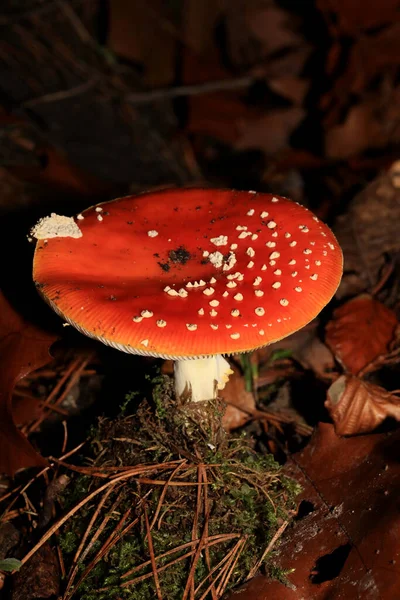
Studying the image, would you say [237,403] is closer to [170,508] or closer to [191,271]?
[170,508]

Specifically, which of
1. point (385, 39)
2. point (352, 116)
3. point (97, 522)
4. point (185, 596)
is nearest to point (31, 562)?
point (97, 522)

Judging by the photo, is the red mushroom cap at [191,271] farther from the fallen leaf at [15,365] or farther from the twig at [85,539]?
the twig at [85,539]

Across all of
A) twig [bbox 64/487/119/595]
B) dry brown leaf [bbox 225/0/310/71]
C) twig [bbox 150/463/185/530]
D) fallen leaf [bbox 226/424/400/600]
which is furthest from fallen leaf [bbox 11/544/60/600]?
dry brown leaf [bbox 225/0/310/71]

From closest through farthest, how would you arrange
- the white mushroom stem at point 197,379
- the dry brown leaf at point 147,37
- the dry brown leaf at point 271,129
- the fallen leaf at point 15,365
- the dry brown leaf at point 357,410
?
the fallen leaf at point 15,365 → the white mushroom stem at point 197,379 → the dry brown leaf at point 357,410 → the dry brown leaf at point 147,37 → the dry brown leaf at point 271,129

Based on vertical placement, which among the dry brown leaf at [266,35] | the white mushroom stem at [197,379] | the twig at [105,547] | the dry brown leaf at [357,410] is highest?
the dry brown leaf at [266,35]

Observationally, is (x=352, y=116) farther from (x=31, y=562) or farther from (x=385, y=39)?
(x=31, y=562)

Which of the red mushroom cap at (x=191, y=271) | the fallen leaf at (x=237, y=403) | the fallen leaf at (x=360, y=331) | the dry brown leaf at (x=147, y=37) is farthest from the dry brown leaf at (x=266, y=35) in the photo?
the fallen leaf at (x=237, y=403)

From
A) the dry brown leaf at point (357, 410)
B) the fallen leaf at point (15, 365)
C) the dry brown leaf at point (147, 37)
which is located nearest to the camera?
the fallen leaf at point (15, 365)

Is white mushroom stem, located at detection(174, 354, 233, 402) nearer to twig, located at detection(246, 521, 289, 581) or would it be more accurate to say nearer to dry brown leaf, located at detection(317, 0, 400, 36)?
twig, located at detection(246, 521, 289, 581)
